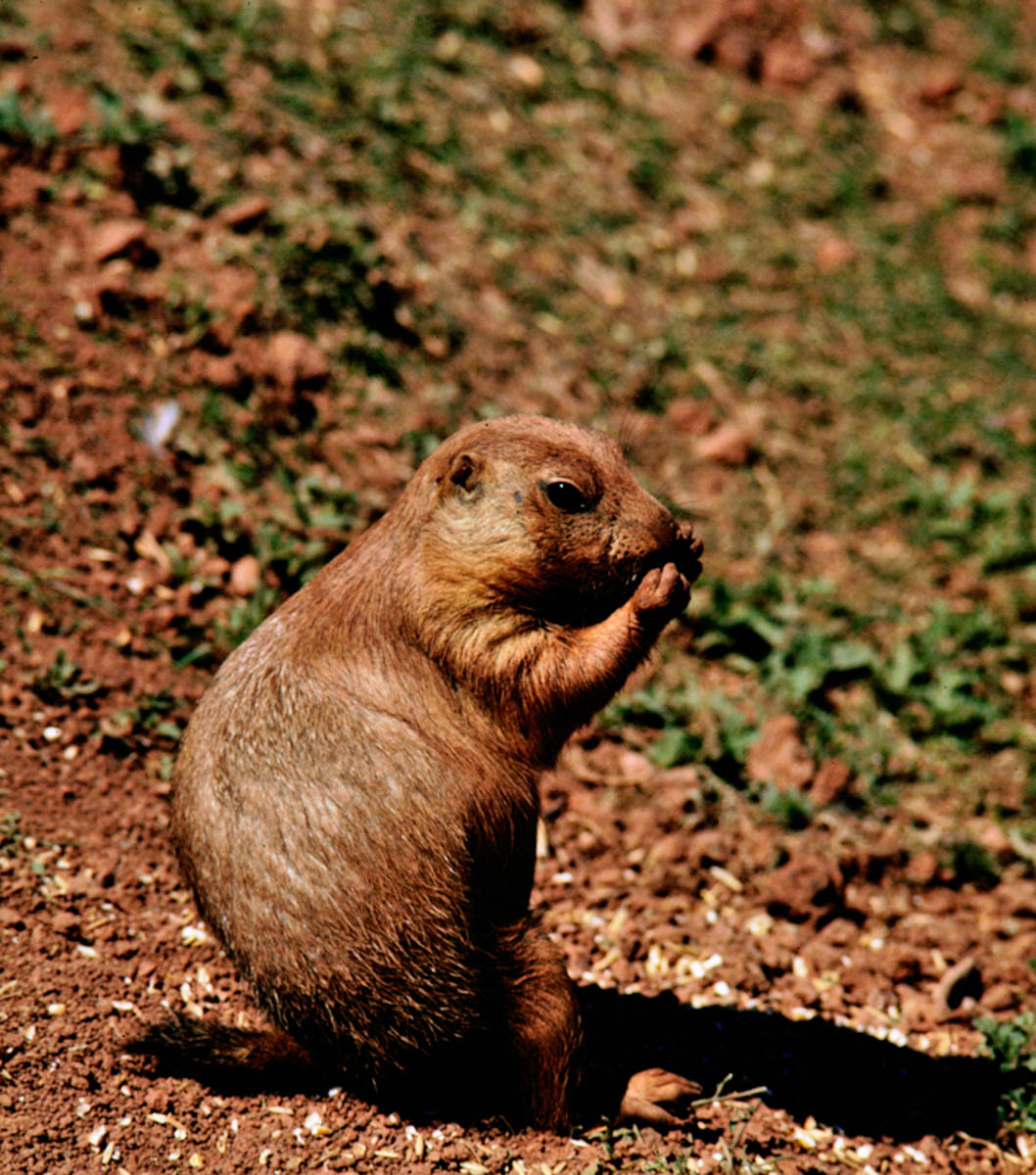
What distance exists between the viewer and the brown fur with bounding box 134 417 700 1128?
342 cm

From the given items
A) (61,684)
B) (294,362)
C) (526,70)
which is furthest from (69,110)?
(61,684)

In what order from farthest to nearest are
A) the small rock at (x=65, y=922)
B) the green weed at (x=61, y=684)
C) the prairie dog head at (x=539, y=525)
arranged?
the green weed at (x=61, y=684), the small rock at (x=65, y=922), the prairie dog head at (x=539, y=525)

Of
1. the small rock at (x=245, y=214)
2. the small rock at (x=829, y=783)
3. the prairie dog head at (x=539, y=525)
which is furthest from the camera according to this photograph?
the small rock at (x=245, y=214)

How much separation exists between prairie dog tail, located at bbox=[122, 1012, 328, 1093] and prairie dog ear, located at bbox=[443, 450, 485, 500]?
1.59 m

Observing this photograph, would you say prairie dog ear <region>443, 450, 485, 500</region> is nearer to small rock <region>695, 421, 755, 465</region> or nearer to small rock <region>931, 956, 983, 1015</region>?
small rock <region>931, 956, 983, 1015</region>

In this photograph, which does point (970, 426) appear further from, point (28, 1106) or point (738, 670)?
point (28, 1106)

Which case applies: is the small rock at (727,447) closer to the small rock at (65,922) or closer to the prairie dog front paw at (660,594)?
the prairie dog front paw at (660,594)

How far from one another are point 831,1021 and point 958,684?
77.4 inches

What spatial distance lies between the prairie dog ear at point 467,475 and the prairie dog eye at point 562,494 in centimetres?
19

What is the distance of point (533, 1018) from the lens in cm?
363

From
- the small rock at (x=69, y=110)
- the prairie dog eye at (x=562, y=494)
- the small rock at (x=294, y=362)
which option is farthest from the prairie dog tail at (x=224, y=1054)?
the small rock at (x=69, y=110)

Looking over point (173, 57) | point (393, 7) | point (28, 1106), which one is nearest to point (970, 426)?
point (393, 7)

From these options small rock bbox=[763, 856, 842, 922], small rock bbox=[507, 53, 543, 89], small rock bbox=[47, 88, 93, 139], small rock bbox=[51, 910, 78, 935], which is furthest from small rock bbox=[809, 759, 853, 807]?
small rock bbox=[507, 53, 543, 89]

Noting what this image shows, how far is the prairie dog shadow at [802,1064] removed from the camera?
4137 mm
